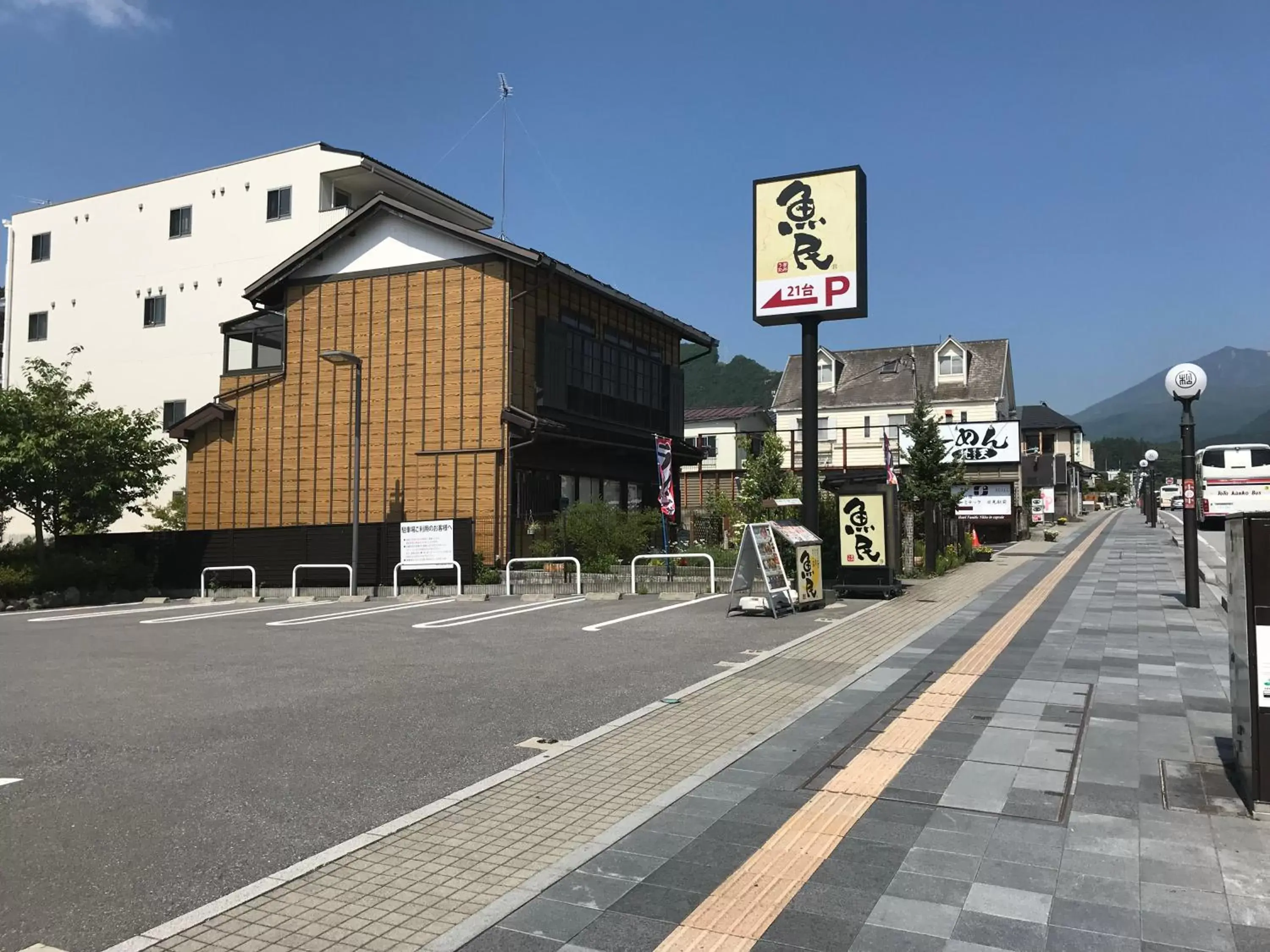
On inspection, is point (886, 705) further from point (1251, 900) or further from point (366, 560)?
point (366, 560)

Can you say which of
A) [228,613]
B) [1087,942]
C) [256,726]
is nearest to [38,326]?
[228,613]

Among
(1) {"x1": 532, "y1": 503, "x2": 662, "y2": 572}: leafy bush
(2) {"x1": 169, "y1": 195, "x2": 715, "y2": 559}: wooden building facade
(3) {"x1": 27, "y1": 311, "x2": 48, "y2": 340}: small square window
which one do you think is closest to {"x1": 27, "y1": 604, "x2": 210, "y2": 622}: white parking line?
(2) {"x1": 169, "y1": 195, "x2": 715, "y2": 559}: wooden building facade

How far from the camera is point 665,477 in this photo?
21156 millimetres

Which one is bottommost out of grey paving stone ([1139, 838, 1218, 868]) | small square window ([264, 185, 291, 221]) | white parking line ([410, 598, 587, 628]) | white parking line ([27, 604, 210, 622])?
white parking line ([27, 604, 210, 622])

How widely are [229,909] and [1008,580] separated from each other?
18.5 metres

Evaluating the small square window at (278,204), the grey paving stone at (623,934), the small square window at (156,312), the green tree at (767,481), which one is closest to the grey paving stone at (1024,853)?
the grey paving stone at (623,934)

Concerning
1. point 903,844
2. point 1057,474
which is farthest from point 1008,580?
point 1057,474

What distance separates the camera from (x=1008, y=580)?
1950 cm

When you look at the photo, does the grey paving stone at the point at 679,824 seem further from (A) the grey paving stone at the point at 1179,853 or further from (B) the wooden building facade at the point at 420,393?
(B) the wooden building facade at the point at 420,393

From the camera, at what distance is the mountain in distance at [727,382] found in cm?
9100

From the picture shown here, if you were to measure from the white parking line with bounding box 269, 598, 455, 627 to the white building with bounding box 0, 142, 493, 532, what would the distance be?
20018 millimetres

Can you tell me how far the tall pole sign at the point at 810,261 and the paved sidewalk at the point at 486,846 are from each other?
8.66 meters

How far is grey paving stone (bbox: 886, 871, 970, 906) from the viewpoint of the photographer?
12.8 feet

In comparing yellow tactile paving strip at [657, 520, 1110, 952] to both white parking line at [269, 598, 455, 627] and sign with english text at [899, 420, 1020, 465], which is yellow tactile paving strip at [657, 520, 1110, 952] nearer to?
white parking line at [269, 598, 455, 627]
